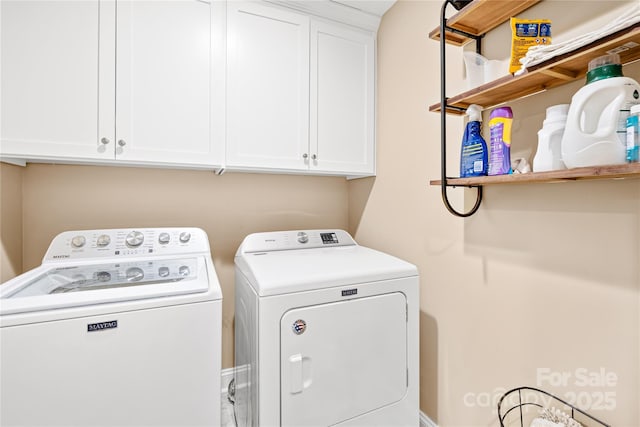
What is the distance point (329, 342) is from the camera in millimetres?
1247

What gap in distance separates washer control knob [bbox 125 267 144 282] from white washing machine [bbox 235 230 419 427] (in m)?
0.47

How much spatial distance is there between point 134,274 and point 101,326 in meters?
0.49

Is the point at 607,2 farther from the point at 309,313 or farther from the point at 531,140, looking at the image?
the point at 309,313

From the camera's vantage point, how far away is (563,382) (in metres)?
1.08

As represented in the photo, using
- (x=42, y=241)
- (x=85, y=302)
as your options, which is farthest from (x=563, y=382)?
(x=42, y=241)

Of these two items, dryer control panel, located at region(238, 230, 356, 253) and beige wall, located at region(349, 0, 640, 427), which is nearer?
beige wall, located at region(349, 0, 640, 427)

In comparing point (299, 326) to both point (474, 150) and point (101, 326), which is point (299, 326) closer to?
point (101, 326)

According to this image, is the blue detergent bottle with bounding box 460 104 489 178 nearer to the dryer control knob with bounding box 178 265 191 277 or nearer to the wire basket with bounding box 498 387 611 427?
the wire basket with bounding box 498 387 611 427

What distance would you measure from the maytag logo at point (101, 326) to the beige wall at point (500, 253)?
1.44m

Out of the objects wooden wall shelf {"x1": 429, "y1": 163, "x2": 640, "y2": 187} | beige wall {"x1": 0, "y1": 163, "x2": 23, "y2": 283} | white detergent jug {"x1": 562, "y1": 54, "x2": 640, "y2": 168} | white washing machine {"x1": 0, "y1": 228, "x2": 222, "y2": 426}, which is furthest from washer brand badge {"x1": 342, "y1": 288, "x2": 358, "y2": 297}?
beige wall {"x1": 0, "y1": 163, "x2": 23, "y2": 283}

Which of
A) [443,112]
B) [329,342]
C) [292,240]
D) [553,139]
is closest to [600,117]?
[553,139]

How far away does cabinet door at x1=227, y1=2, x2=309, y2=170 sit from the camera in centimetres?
164

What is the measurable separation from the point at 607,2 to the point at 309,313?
1.43 m

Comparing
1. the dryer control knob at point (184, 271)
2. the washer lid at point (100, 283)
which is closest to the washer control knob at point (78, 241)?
the washer lid at point (100, 283)
